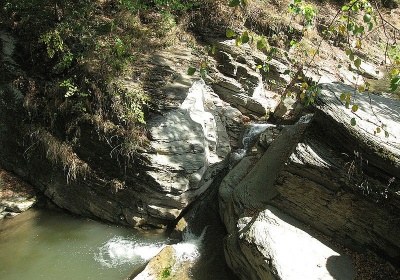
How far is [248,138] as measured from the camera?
9.45m

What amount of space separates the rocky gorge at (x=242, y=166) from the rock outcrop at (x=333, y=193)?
0.02 metres

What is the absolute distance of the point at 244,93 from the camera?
33.0 ft

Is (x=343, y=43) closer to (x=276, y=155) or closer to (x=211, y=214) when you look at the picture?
(x=276, y=155)

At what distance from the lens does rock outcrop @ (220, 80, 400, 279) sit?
214 inches

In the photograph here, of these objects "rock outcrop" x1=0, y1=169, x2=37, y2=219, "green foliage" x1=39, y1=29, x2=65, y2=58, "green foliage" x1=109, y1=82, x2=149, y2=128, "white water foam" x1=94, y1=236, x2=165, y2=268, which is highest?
"green foliage" x1=39, y1=29, x2=65, y2=58

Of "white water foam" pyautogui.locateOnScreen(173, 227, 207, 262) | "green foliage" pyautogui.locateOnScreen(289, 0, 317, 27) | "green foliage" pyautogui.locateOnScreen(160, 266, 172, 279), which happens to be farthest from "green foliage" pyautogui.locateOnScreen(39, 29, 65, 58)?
"green foliage" pyautogui.locateOnScreen(289, 0, 317, 27)

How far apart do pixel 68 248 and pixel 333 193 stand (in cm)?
583

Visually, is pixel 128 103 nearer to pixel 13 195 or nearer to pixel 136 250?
pixel 136 250

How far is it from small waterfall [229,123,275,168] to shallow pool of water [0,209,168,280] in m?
2.92

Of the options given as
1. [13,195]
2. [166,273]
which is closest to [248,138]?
[166,273]

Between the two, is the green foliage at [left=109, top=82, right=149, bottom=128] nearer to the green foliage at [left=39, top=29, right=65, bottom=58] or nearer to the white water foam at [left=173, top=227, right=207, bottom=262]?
the green foliage at [left=39, top=29, right=65, bottom=58]

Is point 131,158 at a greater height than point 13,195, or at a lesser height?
greater

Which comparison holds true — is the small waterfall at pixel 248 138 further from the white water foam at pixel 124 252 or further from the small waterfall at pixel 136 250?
the white water foam at pixel 124 252

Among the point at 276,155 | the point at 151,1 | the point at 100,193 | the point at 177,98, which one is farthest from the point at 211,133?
the point at 151,1
